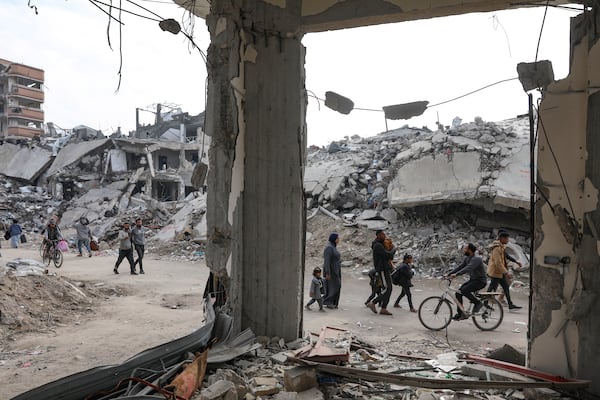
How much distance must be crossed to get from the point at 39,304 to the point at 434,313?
630cm

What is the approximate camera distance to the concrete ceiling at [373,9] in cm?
395

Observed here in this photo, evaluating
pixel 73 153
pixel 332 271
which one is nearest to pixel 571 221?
pixel 332 271

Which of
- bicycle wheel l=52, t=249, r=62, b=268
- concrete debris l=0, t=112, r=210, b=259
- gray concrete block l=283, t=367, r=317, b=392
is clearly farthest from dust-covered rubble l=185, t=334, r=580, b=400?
concrete debris l=0, t=112, r=210, b=259

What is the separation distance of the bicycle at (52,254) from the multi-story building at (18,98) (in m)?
36.0

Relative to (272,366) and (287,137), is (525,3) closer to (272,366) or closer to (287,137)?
(287,137)

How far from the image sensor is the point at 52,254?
11836 mm

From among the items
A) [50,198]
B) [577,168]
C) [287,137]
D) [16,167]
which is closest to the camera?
[577,168]

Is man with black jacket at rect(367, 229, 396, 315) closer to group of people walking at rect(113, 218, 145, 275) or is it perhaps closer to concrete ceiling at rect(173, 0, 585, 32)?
concrete ceiling at rect(173, 0, 585, 32)

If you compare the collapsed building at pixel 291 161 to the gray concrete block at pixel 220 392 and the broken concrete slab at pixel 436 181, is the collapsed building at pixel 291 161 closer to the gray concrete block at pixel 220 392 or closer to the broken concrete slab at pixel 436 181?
the gray concrete block at pixel 220 392

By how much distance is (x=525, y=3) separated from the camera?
12.6 ft

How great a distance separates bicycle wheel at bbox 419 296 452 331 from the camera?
6492 mm

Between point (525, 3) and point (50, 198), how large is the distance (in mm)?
29778

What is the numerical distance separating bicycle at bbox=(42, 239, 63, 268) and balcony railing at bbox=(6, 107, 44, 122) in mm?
39083

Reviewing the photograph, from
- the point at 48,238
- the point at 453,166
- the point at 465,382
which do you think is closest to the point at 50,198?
the point at 48,238
